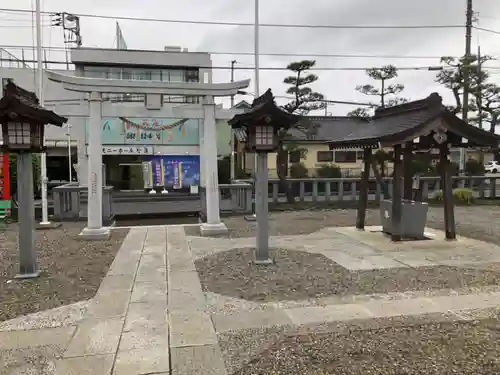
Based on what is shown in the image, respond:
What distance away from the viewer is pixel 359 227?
10.1 metres

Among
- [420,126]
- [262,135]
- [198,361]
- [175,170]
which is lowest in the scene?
[198,361]

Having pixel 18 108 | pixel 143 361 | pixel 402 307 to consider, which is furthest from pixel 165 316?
pixel 18 108

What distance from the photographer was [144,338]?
151 inches

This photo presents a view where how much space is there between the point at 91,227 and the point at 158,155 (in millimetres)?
14779

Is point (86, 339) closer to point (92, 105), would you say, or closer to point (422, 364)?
point (422, 364)

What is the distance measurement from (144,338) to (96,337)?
47cm

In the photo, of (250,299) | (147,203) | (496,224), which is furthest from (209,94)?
(147,203)

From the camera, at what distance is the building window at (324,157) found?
3075cm

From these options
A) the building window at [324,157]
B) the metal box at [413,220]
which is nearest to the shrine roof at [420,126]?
the metal box at [413,220]

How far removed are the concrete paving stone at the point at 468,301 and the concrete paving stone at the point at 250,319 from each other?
76.1 inches

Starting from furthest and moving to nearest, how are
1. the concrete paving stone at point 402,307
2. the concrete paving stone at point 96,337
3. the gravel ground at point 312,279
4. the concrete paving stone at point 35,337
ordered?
1. the gravel ground at point 312,279
2. the concrete paving stone at point 402,307
3. the concrete paving stone at point 35,337
4. the concrete paving stone at point 96,337

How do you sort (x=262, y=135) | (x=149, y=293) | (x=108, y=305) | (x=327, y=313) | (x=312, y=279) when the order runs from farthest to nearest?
1. (x=262, y=135)
2. (x=312, y=279)
3. (x=149, y=293)
4. (x=108, y=305)
5. (x=327, y=313)

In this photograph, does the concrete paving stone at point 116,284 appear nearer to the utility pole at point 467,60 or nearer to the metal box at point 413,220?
the metal box at point 413,220

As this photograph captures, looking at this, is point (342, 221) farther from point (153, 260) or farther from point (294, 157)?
point (294, 157)
